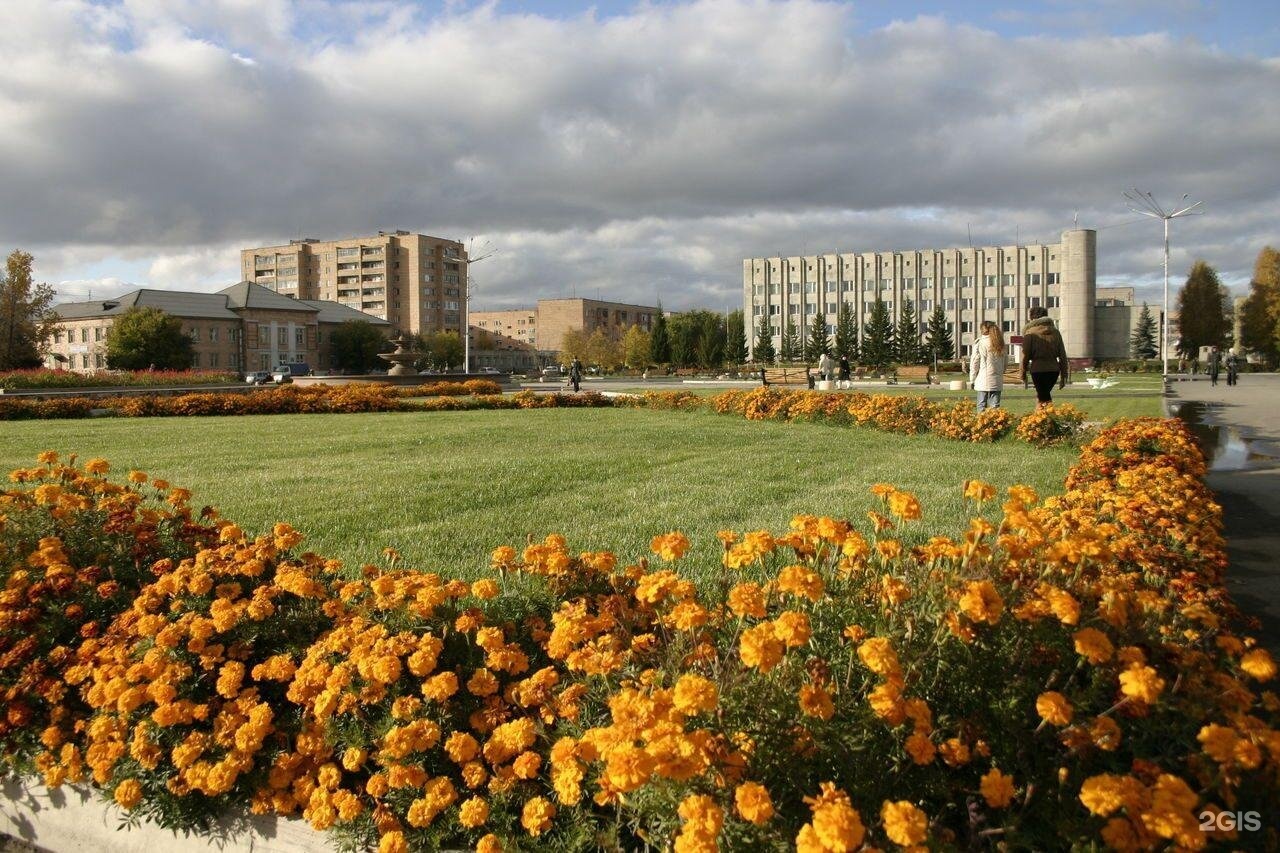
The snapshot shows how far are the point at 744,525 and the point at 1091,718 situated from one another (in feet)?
11.3

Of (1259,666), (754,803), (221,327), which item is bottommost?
(754,803)

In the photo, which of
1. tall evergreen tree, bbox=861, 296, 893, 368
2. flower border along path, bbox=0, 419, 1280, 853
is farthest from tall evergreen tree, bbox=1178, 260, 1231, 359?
flower border along path, bbox=0, 419, 1280, 853

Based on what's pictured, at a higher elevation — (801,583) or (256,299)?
(256,299)

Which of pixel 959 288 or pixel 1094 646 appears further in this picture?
pixel 959 288

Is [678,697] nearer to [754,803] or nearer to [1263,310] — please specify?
[754,803]

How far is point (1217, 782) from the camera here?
1.71m

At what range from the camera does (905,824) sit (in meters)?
1.56

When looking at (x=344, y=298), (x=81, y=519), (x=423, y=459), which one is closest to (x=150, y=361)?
(x=344, y=298)

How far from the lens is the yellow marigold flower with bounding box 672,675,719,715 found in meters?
1.82

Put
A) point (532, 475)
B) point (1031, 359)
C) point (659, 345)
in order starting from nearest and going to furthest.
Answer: point (532, 475)
point (1031, 359)
point (659, 345)

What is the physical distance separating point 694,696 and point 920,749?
525 millimetres

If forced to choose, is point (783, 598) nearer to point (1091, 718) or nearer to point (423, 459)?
point (1091, 718)

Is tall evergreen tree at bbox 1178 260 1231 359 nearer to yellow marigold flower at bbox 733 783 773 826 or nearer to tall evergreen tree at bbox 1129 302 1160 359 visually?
tall evergreen tree at bbox 1129 302 1160 359

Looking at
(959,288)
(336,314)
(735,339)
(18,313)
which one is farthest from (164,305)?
(959,288)
